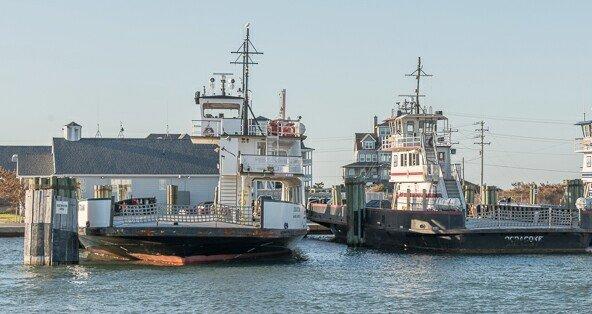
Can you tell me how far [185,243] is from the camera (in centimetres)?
3609

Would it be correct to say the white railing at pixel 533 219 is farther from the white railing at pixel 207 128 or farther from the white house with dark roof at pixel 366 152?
the white house with dark roof at pixel 366 152

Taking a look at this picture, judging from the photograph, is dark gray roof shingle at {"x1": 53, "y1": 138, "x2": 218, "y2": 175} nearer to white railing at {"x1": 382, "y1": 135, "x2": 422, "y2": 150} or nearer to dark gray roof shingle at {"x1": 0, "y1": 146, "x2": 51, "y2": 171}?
dark gray roof shingle at {"x1": 0, "y1": 146, "x2": 51, "y2": 171}

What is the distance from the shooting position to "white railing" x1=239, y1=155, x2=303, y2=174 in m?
41.4

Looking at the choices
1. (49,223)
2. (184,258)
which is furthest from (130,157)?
(49,223)

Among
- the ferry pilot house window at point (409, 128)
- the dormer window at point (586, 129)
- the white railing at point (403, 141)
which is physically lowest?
the white railing at point (403, 141)

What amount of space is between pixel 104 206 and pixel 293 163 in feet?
28.6

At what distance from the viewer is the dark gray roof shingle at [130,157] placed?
239ft

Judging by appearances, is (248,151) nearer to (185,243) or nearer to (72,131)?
(185,243)

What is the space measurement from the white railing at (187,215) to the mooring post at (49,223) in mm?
2050

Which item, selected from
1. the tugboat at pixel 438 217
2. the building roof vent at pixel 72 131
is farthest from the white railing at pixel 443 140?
the building roof vent at pixel 72 131

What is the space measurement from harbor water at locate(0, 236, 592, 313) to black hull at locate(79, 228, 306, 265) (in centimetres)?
59

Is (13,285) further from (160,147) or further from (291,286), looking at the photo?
(160,147)

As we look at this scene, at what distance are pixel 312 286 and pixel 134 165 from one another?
1688 inches

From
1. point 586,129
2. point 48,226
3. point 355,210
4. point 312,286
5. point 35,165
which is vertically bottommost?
point 312,286
